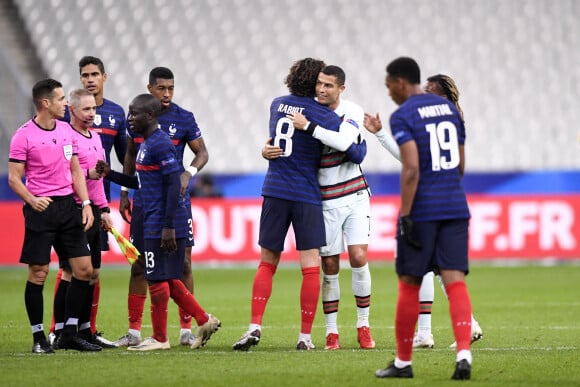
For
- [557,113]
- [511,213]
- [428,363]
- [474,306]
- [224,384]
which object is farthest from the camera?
[557,113]

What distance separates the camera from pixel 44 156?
8188 millimetres

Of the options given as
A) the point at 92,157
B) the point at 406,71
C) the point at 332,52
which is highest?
the point at 332,52

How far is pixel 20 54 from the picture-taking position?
2205cm

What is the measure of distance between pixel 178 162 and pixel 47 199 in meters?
1.13

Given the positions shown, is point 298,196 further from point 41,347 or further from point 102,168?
point 41,347

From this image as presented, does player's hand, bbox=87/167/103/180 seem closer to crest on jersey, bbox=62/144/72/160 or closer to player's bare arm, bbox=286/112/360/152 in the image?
crest on jersey, bbox=62/144/72/160

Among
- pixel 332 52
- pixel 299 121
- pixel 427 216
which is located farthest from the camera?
pixel 332 52

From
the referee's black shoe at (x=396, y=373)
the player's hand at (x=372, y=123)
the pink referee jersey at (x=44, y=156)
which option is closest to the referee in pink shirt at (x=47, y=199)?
the pink referee jersey at (x=44, y=156)

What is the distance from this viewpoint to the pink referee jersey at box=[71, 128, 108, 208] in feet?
29.1

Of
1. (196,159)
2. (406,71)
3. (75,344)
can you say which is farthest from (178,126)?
(406,71)

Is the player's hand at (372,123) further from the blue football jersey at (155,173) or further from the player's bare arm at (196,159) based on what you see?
the player's bare arm at (196,159)

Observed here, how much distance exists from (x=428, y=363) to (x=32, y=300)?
295 centimetres

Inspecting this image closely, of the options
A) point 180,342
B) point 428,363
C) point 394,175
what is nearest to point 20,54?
point 394,175

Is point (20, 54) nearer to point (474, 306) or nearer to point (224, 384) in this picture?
point (474, 306)
